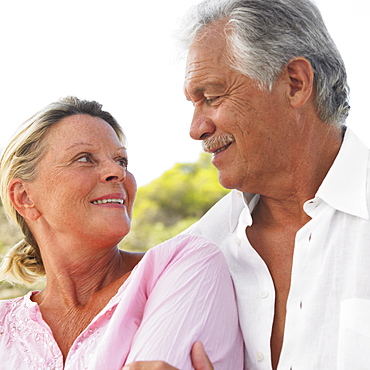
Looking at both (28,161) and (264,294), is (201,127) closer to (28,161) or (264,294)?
(264,294)

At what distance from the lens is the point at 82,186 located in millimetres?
2127

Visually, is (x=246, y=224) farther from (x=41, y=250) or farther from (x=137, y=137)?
(x=137, y=137)

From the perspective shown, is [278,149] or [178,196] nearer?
[278,149]

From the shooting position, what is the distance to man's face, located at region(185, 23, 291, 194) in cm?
193

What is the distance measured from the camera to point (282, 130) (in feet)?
6.42

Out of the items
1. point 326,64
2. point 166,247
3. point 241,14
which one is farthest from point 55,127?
point 326,64

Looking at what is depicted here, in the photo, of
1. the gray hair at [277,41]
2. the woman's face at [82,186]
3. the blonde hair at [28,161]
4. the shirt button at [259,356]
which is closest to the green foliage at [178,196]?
the blonde hair at [28,161]

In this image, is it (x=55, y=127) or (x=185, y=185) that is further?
(x=185, y=185)

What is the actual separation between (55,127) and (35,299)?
812 mm

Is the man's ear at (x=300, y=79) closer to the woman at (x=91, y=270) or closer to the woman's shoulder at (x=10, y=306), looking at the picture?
the woman at (x=91, y=270)

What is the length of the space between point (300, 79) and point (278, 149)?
0.94ft

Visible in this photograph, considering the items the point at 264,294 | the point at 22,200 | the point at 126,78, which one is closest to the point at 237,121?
the point at 264,294

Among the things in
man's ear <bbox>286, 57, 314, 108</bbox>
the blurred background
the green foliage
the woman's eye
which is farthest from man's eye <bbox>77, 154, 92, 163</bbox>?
the green foliage

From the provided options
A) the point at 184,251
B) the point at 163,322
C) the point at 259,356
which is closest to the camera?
the point at 163,322
